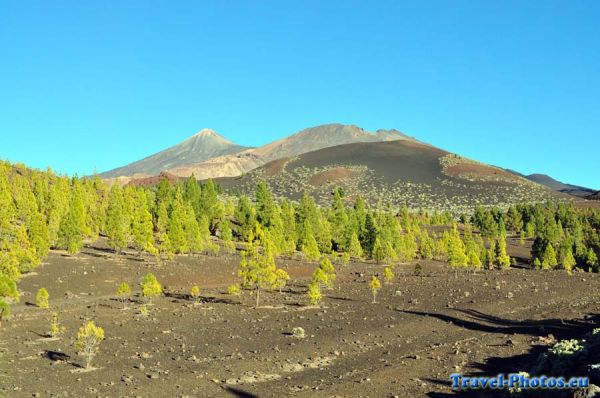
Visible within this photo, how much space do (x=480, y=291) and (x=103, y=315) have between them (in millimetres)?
32170

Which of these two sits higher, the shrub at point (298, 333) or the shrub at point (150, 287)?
the shrub at point (150, 287)

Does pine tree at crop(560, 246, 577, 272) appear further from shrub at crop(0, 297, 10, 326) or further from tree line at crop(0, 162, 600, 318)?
shrub at crop(0, 297, 10, 326)

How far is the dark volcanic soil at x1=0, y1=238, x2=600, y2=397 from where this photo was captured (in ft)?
66.8

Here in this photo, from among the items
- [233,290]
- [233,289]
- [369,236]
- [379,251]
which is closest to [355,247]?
[369,236]

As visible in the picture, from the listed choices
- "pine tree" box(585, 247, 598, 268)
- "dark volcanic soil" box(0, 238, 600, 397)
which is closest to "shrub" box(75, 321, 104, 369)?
"dark volcanic soil" box(0, 238, 600, 397)

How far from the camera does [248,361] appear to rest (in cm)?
2384

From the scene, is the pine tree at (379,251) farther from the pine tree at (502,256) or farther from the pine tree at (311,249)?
the pine tree at (502,256)

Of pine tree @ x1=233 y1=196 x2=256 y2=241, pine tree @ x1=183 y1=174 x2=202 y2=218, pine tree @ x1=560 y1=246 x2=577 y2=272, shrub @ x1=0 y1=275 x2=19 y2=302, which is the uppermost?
pine tree @ x1=183 y1=174 x2=202 y2=218

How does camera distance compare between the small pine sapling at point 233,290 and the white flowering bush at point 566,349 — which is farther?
the small pine sapling at point 233,290

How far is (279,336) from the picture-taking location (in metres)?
29.1

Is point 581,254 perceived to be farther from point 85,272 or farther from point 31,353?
point 31,353

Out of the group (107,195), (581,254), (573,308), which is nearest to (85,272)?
(573,308)

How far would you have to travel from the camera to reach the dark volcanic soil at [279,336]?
20359mm

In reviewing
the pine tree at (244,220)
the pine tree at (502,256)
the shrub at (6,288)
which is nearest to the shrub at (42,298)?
the shrub at (6,288)
